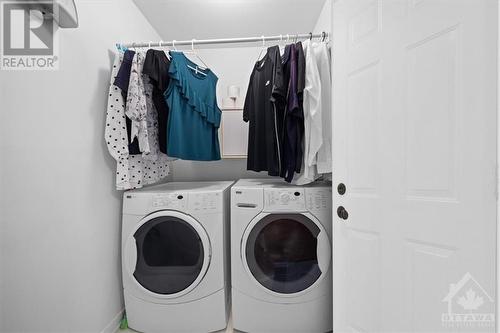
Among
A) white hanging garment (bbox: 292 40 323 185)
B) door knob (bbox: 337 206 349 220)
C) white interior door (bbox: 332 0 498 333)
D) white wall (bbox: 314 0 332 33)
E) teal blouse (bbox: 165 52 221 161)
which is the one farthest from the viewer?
white wall (bbox: 314 0 332 33)

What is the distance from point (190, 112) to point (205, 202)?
0.65 metres

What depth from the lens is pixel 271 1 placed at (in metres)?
1.73

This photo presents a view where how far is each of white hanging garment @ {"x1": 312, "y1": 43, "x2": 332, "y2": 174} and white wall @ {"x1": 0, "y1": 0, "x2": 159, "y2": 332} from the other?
54.3 inches

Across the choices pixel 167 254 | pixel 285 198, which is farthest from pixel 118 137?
pixel 285 198

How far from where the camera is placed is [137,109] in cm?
128

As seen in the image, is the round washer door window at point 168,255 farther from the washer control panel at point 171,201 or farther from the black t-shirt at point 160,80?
the black t-shirt at point 160,80

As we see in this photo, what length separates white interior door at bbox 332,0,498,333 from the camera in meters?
0.69

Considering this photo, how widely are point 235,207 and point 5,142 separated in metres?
1.09

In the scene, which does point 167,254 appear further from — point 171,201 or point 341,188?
point 341,188

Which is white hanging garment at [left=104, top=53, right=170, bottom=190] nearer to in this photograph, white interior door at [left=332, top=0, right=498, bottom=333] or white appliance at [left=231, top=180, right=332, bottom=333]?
white appliance at [left=231, top=180, right=332, bottom=333]

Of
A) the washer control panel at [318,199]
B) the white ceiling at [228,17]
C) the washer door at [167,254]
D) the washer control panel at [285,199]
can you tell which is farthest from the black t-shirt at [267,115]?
the white ceiling at [228,17]

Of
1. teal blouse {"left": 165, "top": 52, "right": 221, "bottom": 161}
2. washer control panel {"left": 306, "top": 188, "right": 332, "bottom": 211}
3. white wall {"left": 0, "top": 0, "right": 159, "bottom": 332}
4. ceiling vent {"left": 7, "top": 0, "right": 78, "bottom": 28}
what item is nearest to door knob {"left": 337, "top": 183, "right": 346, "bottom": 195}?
washer control panel {"left": 306, "top": 188, "right": 332, "bottom": 211}

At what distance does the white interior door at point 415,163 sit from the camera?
2.25ft

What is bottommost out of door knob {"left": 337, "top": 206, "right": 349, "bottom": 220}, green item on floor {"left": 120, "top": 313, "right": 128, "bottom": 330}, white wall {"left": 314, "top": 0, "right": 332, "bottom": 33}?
green item on floor {"left": 120, "top": 313, "right": 128, "bottom": 330}
